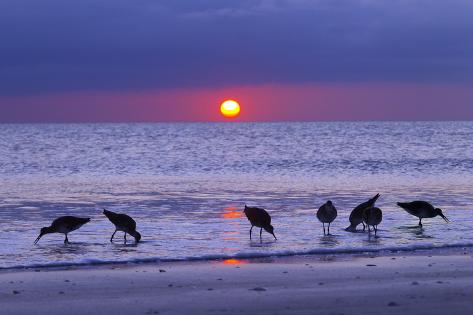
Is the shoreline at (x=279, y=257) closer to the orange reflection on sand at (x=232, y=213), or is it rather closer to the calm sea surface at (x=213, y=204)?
the calm sea surface at (x=213, y=204)

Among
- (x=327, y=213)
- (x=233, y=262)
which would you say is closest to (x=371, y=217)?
(x=327, y=213)

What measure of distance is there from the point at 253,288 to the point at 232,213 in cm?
929

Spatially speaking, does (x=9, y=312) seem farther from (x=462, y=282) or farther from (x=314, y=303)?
(x=462, y=282)

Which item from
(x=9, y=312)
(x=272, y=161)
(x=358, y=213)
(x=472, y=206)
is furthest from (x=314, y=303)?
(x=272, y=161)

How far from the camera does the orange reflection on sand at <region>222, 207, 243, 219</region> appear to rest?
1742cm

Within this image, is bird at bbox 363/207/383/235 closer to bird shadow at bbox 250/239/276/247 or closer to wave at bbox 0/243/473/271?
wave at bbox 0/243/473/271

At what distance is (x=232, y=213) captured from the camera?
59.4 ft

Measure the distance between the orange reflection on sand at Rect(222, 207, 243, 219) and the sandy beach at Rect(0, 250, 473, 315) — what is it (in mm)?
6233

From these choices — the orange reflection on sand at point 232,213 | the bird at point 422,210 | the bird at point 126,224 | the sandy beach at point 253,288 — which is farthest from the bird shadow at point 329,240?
the orange reflection on sand at point 232,213

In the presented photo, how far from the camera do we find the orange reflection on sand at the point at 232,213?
57.2 feet

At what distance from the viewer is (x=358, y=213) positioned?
14945mm

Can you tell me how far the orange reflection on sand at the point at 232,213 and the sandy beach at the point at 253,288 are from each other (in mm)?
6233

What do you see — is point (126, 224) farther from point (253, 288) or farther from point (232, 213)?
point (253, 288)

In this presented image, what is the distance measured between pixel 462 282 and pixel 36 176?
84.4 ft
